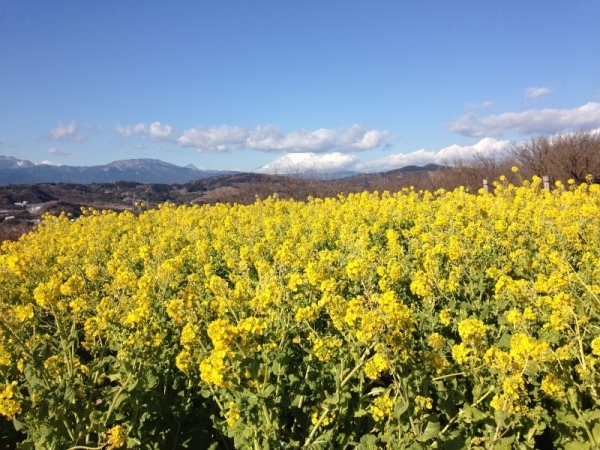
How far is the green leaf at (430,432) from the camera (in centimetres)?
248

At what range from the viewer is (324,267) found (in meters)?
4.03

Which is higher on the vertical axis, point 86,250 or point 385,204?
point 385,204

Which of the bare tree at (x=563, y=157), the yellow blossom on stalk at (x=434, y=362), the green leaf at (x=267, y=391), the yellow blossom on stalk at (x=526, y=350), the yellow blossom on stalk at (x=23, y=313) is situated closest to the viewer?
the yellow blossom on stalk at (x=526, y=350)

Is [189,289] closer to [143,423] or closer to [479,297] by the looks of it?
[143,423]

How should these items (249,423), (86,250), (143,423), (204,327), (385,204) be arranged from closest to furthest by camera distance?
(249,423) < (143,423) < (204,327) < (86,250) < (385,204)

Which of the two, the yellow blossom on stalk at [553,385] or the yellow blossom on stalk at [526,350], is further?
the yellow blossom on stalk at [553,385]

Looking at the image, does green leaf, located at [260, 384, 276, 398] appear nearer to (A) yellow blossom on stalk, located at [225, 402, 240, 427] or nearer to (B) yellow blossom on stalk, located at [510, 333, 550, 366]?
(A) yellow blossom on stalk, located at [225, 402, 240, 427]

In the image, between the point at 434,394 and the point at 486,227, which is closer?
the point at 434,394

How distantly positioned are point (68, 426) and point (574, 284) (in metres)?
4.26

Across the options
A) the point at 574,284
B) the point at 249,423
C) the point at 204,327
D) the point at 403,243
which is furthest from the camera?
the point at 403,243

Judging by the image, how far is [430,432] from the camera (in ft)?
8.25

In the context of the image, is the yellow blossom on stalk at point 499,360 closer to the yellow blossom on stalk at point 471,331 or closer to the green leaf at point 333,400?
the yellow blossom on stalk at point 471,331

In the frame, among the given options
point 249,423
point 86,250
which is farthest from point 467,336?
point 86,250

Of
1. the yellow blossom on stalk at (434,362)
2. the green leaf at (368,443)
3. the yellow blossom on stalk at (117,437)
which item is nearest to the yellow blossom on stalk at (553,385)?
the yellow blossom on stalk at (434,362)
